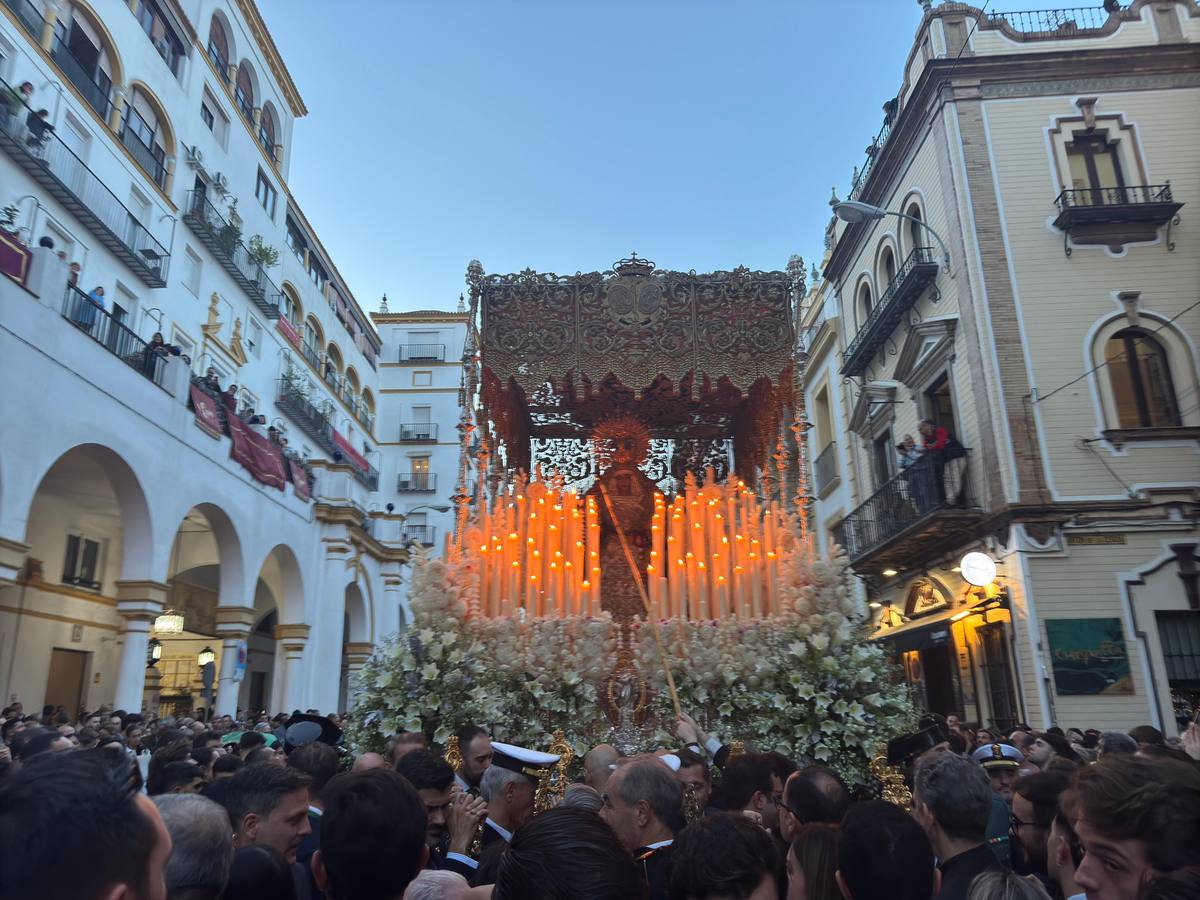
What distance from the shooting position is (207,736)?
5961mm

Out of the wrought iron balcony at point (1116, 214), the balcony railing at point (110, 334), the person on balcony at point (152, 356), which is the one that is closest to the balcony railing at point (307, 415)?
the balcony railing at point (110, 334)

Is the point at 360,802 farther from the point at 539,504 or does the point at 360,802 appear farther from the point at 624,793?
the point at 539,504

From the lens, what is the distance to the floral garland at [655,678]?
16.6ft

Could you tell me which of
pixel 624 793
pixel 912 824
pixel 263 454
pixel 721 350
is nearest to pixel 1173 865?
pixel 912 824

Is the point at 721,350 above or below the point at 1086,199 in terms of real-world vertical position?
below

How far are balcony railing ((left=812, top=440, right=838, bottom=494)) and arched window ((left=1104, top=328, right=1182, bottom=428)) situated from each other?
7051mm

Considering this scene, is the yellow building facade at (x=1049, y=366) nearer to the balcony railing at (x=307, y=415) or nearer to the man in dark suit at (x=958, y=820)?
the man in dark suit at (x=958, y=820)

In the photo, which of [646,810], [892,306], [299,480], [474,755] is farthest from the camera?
[299,480]

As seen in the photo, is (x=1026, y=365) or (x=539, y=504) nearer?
(x=539, y=504)

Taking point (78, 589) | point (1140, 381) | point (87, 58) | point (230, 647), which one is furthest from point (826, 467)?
point (87, 58)

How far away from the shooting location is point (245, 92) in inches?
854

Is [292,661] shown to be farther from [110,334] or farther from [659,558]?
[659,558]

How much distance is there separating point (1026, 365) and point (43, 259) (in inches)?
515

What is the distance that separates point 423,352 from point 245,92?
54.5 ft
